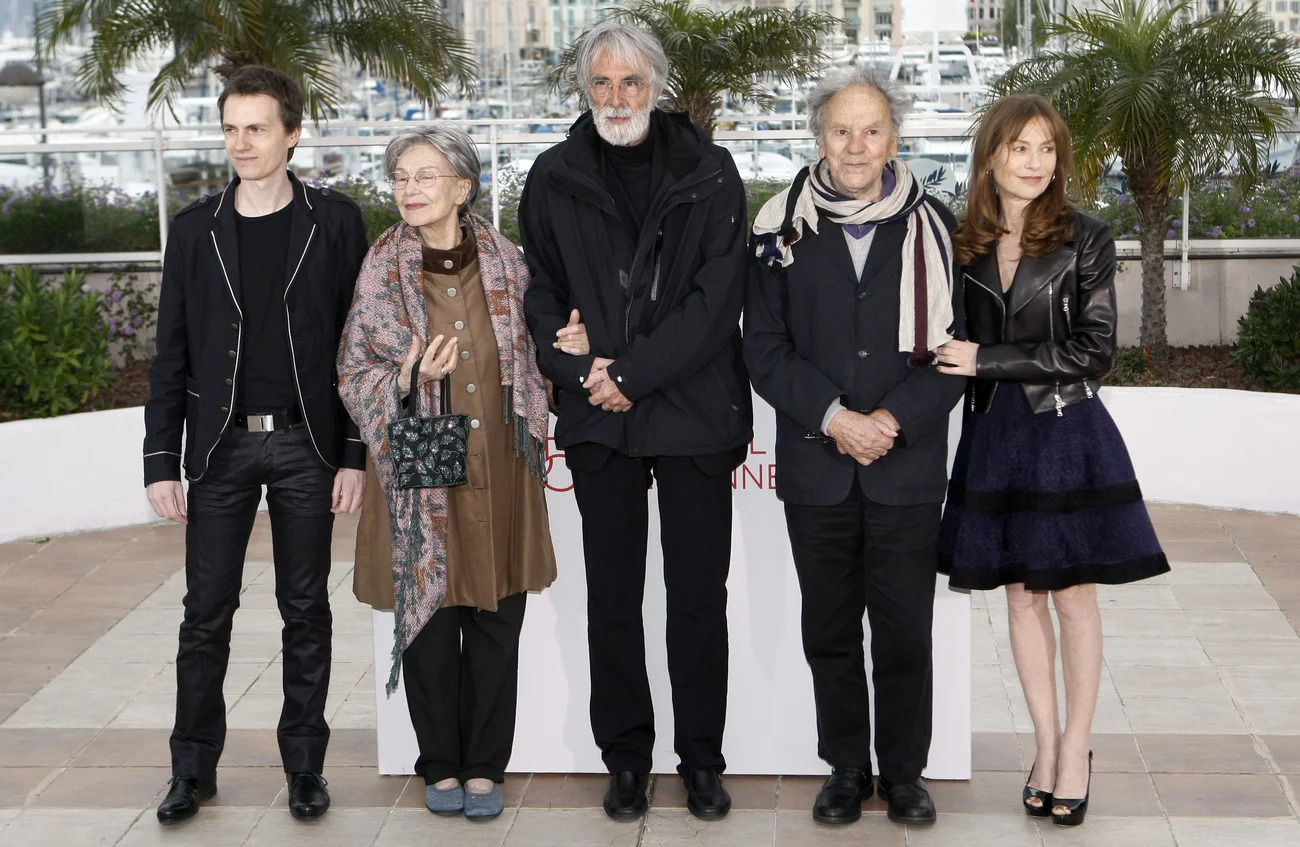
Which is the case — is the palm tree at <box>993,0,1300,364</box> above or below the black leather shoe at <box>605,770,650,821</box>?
above

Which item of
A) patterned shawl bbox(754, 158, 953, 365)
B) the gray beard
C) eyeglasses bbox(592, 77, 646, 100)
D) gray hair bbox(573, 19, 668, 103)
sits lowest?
patterned shawl bbox(754, 158, 953, 365)

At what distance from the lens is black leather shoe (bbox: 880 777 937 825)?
399cm

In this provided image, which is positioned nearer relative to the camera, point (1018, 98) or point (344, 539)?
point (1018, 98)

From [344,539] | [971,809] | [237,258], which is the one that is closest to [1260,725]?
[971,809]

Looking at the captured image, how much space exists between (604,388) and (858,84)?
3.19ft

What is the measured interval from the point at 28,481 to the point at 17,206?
3707 millimetres

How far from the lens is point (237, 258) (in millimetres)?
3906

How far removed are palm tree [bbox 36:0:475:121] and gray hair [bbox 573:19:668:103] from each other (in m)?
5.99

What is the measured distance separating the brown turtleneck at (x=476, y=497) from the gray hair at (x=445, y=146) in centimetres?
18

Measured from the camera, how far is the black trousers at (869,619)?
3867 mm

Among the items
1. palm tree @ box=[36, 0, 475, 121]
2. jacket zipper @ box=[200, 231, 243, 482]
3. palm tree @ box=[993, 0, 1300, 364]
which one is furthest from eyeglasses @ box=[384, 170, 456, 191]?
palm tree @ box=[36, 0, 475, 121]

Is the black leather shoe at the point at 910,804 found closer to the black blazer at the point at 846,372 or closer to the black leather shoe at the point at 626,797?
the black leather shoe at the point at 626,797

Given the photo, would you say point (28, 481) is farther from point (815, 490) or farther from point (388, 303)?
point (815, 490)

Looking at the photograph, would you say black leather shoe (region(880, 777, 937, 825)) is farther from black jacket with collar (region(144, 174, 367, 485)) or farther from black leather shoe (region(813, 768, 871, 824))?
black jacket with collar (region(144, 174, 367, 485))
